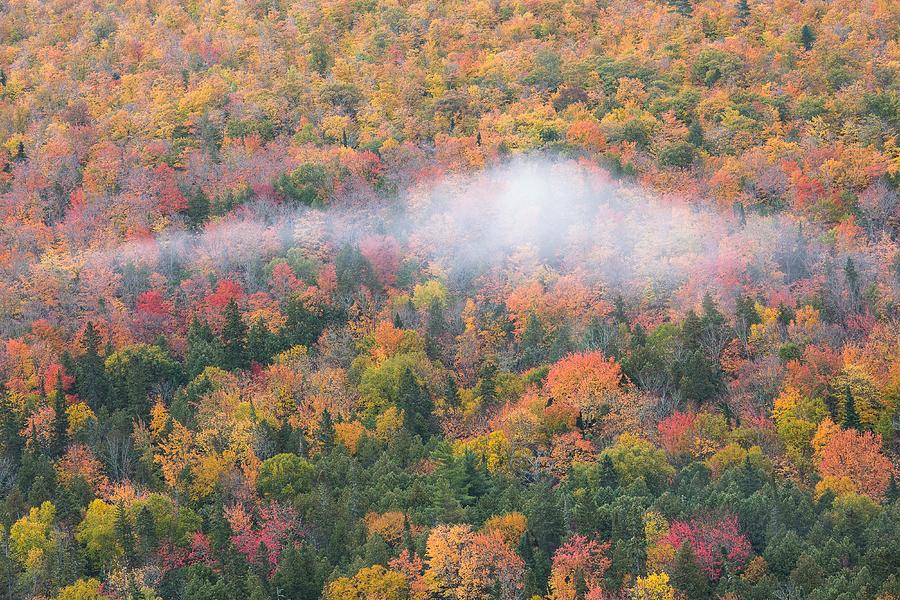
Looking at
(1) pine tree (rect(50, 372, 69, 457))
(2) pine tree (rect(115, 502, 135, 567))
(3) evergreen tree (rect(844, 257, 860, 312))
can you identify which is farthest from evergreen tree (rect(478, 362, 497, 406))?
(1) pine tree (rect(50, 372, 69, 457))

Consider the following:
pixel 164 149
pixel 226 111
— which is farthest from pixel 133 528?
pixel 226 111

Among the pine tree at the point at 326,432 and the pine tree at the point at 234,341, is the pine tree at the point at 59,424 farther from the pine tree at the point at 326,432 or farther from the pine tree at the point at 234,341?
the pine tree at the point at 326,432

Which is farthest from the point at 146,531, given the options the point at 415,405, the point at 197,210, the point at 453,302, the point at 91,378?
the point at 197,210

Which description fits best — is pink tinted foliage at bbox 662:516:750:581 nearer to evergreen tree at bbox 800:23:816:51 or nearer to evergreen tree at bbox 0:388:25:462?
evergreen tree at bbox 0:388:25:462

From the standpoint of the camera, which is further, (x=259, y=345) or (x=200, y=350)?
(x=259, y=345)

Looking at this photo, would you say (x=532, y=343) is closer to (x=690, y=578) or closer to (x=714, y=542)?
(x=714, y=542)

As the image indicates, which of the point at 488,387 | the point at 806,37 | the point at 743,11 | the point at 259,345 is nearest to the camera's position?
the point at 488,387
